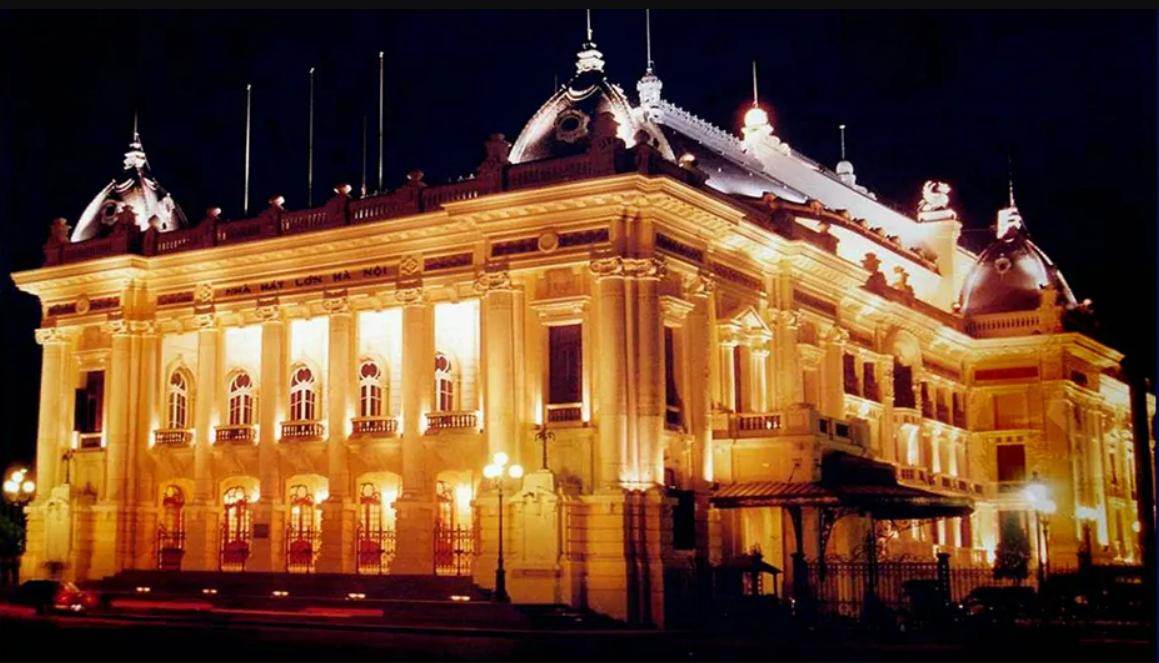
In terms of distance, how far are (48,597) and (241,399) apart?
1392 centimetres

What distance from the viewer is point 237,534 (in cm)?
5103

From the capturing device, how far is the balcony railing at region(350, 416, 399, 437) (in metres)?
47.8

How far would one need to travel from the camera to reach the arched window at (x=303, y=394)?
5144 cm

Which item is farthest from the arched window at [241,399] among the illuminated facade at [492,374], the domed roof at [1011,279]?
the domed roof at [1011,279]

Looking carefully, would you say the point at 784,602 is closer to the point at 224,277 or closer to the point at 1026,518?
the point at 224,277

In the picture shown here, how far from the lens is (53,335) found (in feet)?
180

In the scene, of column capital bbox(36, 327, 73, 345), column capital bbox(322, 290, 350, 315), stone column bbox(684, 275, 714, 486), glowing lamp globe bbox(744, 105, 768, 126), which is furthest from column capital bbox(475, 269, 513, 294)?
glowing lamp globe bbox(744, 105, 768, 126)

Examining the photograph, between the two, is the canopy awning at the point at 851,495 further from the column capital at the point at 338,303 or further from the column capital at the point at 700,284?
the column capital at the point at 338,303

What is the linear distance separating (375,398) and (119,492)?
942 cm

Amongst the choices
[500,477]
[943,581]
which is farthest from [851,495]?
[500,477]

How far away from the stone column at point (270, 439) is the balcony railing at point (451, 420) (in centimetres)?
627

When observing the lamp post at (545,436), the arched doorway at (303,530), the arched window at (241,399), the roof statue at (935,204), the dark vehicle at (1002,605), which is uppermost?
the roof statue at (935,204)

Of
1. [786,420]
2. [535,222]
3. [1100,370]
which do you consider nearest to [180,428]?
[535,222]

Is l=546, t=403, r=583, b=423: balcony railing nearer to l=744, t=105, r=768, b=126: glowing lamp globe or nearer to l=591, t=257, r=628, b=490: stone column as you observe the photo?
l=591, t=257, r=628, b=490: stone column
